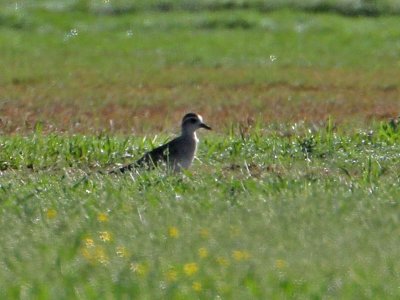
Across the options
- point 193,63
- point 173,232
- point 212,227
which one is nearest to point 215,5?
point 193,63

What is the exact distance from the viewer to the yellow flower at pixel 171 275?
693cm

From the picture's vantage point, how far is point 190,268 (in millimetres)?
7059

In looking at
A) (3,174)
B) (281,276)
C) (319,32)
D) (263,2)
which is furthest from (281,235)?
(263,2)

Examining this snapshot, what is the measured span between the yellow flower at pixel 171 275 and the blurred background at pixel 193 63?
7.18m

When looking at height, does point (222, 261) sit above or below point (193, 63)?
above

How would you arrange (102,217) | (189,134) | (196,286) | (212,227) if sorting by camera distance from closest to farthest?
(196,286) → (212,227) → (102,217) → (189,134)

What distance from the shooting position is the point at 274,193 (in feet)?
31.3

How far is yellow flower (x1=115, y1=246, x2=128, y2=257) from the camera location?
7459 mm

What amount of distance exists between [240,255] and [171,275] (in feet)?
1.82

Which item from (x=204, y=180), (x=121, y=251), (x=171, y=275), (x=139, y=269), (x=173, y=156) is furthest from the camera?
(x=173, y=156)

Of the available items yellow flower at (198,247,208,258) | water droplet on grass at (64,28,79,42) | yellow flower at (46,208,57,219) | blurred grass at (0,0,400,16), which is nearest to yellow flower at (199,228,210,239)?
yellow flower at (198,247,208,258)

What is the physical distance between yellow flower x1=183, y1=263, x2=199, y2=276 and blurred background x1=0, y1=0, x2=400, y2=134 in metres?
7.11

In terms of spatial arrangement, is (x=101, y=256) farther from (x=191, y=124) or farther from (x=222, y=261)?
(x=191, y=124)

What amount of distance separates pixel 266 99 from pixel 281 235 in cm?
1225
